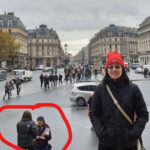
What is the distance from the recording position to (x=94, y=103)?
3.12 m

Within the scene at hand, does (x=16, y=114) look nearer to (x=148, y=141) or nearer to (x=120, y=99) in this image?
(x=148, y=141)

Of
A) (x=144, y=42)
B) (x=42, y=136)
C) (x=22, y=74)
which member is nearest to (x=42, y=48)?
(x=144, y=42)

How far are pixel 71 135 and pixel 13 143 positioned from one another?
1.95 meters

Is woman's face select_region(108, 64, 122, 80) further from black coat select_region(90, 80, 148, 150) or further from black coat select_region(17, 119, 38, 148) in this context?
black coat select_region(17, 119, 38, 148)

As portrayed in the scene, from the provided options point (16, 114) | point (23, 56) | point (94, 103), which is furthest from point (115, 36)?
point (94, 103)

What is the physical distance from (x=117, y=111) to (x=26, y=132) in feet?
9.23

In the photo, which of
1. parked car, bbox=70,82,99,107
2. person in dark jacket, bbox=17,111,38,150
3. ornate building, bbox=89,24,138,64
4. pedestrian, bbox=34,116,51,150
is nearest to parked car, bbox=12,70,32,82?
parked car, bbox=70,82,99,107

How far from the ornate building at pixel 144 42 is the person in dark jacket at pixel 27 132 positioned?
301 feet

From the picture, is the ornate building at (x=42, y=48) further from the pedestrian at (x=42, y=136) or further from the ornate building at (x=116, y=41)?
the pedestrian at (x=42, y=136)

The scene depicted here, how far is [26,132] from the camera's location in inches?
202

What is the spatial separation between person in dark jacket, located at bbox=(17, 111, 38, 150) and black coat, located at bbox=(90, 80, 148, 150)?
2420mm

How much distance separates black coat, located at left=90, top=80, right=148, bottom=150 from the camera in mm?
2889

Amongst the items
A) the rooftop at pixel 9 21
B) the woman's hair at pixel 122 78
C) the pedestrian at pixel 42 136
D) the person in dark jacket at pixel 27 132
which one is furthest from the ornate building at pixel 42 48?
the woman's hair at pixel 122 78

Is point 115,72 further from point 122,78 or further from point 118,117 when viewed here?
point 118,117
